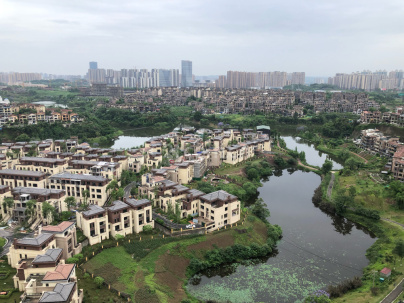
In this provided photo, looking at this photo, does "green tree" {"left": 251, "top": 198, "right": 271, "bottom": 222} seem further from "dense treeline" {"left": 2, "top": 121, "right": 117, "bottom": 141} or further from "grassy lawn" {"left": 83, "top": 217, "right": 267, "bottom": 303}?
"dense treeline" {"left": 2, "top": 121, "right": 117, "bottom": 141}

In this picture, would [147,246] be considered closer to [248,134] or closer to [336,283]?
[336,283]

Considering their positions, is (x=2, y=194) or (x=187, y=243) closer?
(x=187, y=243)

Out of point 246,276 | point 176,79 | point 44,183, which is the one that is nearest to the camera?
point 246,276

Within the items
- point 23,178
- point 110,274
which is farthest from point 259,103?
point 110,274

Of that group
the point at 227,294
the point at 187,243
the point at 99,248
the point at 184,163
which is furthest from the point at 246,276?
the point at 184,163

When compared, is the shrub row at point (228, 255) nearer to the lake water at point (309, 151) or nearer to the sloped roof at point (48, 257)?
the sloped roof at point (48, 257)

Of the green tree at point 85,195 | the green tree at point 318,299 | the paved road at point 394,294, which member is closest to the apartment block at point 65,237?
the green tree at point 85,195

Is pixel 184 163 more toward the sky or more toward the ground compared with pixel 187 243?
more toward the sky

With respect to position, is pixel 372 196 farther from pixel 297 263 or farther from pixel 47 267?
pixel 47 267
